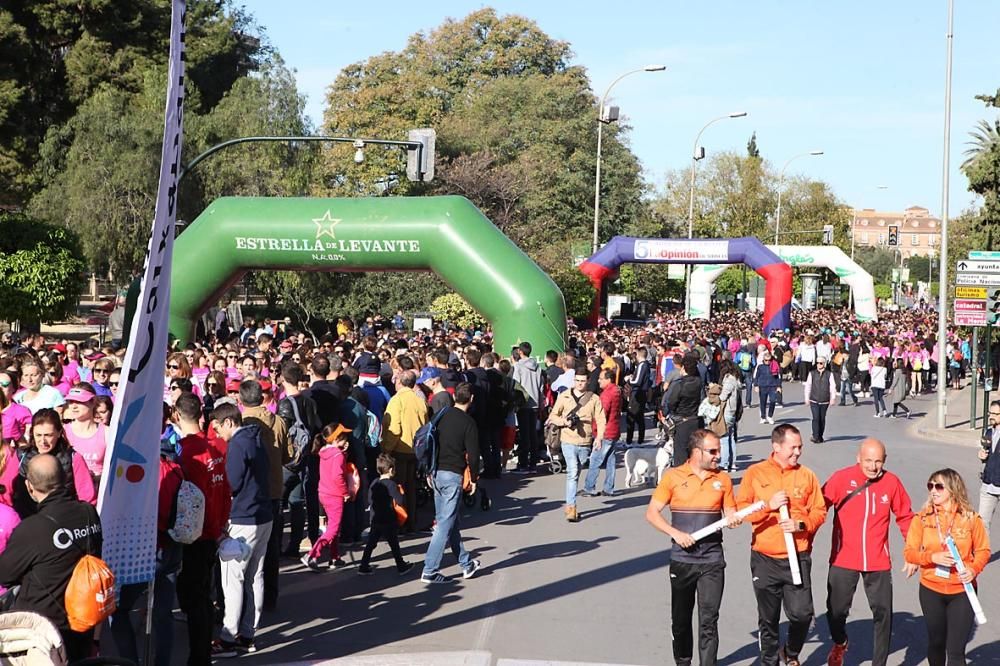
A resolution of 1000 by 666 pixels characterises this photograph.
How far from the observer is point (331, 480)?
1038cm

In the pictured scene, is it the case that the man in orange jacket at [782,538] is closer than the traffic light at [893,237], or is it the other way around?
the man in orange jacket at [782,538]

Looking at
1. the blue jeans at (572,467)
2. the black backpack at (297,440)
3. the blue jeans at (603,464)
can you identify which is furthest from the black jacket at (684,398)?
the black backpack at (297,440)

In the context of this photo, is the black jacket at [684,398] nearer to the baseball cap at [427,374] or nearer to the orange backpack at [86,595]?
the baseball cap at [427,374]

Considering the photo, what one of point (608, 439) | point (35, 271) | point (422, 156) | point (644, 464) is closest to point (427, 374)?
point (608, 439)

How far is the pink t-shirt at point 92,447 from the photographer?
26.4ft

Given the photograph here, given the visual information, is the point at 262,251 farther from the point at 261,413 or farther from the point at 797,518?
the point at 797,518

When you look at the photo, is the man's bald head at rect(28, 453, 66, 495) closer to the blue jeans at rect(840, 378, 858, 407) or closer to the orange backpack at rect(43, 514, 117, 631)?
the orange backpack at rect(43, 514, 117, 631)

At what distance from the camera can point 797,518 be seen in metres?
7.32

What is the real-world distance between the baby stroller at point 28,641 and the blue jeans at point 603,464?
8903 millimetres

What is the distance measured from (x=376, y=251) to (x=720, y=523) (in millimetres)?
14898

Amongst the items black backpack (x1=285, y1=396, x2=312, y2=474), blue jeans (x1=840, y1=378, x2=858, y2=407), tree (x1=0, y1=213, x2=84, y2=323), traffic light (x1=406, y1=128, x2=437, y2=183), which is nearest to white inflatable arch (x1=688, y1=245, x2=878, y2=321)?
blue jeans (x1=840, y1=378, x2=858, y2=407)

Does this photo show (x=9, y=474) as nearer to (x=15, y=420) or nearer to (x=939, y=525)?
(x=15, y=420)

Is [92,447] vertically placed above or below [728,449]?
above

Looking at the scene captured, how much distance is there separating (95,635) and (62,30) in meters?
45.2
